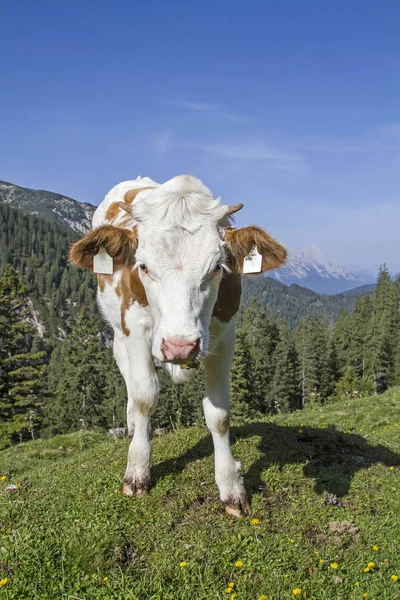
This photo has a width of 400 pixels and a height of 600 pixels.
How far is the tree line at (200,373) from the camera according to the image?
3478 centimetres

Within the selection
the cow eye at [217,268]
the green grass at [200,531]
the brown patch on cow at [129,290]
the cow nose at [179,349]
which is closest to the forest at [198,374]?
the green grass at [200,531]

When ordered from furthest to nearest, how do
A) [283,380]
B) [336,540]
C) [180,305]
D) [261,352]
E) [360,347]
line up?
[360,347] → [261,352] → [283,380] → [336,540] → [180,305]

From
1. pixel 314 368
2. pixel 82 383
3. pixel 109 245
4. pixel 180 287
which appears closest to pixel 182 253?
pixel 180 287

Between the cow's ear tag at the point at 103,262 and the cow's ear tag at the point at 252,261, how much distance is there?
159 cm

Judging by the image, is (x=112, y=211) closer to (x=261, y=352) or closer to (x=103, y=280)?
(x=103, y=280)

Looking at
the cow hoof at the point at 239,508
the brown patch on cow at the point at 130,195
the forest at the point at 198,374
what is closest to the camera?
the cow hoof at the point at 239,508

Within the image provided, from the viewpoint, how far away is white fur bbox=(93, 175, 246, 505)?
466 centimetres

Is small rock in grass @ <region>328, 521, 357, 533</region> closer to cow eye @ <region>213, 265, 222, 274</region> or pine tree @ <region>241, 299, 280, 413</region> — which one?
cow eye @ <region>213, 265, 222, 274</region>

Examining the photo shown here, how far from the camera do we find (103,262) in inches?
228

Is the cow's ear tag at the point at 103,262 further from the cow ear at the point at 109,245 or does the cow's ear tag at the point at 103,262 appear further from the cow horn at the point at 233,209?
the cow horn at the point at 233,209

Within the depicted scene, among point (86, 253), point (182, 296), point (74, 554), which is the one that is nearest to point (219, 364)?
point (182, 296)

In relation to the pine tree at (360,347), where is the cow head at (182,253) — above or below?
above

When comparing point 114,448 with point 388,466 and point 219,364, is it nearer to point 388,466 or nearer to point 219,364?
point 219,364

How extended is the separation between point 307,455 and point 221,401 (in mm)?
2506
